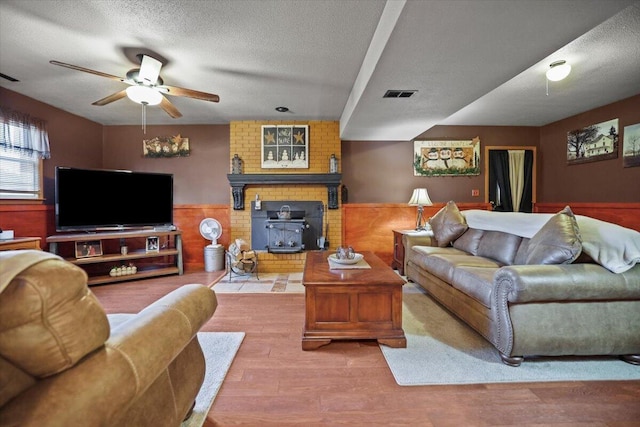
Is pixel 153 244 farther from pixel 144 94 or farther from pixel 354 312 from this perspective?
pixel 354 312

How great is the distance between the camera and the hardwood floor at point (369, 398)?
54.3 inches

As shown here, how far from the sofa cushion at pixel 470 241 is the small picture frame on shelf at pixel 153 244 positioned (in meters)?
4.18

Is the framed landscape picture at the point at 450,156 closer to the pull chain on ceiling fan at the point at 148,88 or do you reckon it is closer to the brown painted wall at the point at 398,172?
the brown painted wall at the point at 398,172

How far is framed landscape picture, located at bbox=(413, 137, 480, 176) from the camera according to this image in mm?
4828

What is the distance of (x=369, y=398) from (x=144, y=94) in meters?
3.19

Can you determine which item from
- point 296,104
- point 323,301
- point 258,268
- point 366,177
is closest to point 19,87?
point 296,104

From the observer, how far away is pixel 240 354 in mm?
1975

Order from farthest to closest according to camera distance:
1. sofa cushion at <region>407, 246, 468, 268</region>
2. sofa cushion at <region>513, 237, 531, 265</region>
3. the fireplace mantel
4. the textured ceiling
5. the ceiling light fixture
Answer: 1. the fireplace mantel
2. sofa cushion at <region>407, 246, 468, 268</region>
3. the ceiling light fixture
4. sofa cushion at <region>513, 237, 531, 265</region>
5. the textured ceiling

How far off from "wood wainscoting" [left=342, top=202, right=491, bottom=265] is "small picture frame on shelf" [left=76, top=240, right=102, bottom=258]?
11.7 feet

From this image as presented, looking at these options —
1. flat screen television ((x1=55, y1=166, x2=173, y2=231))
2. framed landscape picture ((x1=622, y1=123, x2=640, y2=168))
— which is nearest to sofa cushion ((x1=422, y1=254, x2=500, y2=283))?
framed landscape picture ((x1=622, y1=123, x2=640, y2=168))

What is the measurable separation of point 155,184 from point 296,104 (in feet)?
7.98

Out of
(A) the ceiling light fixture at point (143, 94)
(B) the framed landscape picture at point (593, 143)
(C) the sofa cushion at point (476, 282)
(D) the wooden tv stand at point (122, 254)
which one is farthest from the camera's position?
(B) the framed landscape picture at point (593, 143)

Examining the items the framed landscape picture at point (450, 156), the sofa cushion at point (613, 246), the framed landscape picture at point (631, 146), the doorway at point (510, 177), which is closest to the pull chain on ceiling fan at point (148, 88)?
the sofa cushion at point (613, 246)

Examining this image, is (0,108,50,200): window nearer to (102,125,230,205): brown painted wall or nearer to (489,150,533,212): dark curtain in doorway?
(102,125,230,205): brown painted wall
